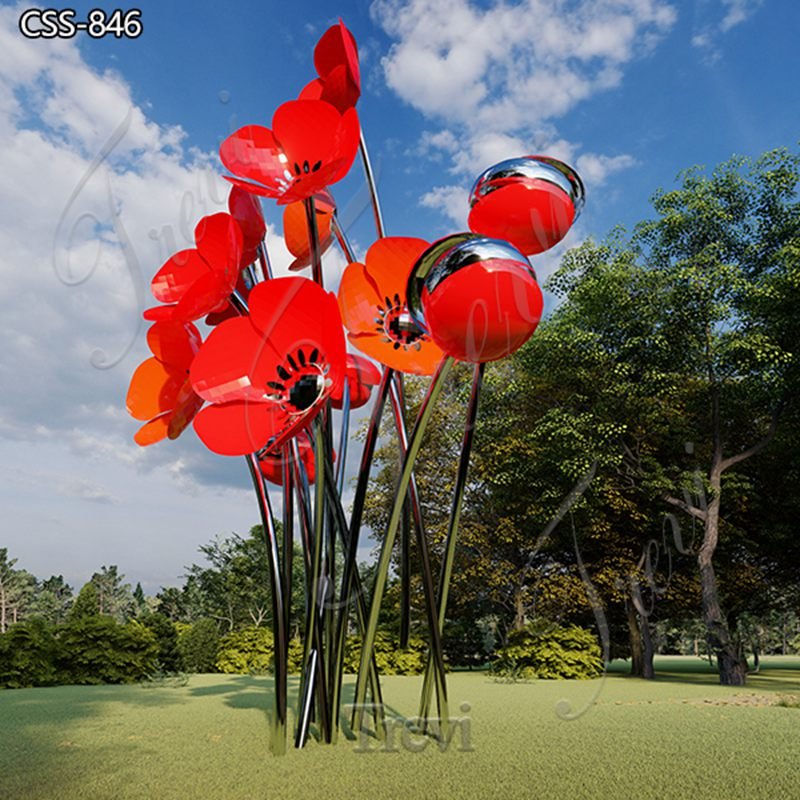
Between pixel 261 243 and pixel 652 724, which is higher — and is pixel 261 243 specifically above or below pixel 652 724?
above

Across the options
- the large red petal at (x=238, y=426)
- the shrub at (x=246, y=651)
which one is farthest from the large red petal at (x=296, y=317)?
the shrub at (x=246, y=651)

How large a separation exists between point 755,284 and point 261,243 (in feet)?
36.4

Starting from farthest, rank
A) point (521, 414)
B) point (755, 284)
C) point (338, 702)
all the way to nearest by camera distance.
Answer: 1. point (521, 414)
2. point (755, 284)
3. point (338, 702)

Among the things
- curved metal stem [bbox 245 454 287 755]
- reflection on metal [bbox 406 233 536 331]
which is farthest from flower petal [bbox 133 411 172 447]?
reflection on metal [bbox 406 233 536 331]

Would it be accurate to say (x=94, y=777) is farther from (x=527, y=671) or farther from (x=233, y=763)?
(x=527, y=671)

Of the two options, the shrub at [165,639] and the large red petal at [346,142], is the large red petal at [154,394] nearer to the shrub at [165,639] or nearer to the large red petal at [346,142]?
the large red petal at [346,142]

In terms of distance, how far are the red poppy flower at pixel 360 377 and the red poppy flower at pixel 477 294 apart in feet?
4.05

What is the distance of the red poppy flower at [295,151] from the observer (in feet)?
9.96

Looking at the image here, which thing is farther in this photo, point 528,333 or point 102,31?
point 102,31

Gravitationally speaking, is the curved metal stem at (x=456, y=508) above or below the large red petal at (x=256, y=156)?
below

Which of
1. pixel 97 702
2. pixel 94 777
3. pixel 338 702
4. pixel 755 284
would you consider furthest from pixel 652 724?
pixel 755 284

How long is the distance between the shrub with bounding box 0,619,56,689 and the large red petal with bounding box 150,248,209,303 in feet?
27.5

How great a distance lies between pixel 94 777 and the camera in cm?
279

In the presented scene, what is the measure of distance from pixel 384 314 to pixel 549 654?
35.5ft
